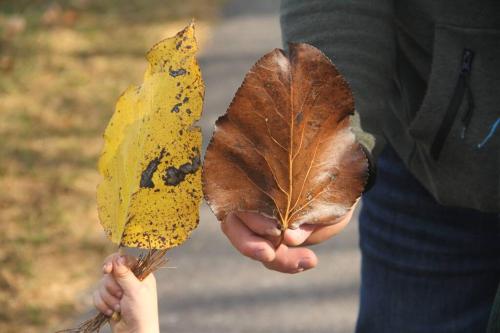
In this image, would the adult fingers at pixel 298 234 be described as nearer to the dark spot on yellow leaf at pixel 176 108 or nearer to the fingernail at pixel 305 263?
the fingernail at pixel 305 263

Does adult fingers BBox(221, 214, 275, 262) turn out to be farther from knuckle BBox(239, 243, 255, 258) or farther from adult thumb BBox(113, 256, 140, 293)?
adult thumb BBox(113, 256, 140, 293)

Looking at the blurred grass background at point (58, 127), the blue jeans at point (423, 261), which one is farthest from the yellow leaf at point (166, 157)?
the blurred grass background at point (58, 127)

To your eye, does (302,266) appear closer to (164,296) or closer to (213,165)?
(213,165)

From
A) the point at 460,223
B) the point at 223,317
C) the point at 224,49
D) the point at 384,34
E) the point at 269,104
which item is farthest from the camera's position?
the point at 224,49

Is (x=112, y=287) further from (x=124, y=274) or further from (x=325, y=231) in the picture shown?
(x=325, y=231)

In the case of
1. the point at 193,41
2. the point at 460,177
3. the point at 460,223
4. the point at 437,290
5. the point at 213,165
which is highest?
the point at 193,41

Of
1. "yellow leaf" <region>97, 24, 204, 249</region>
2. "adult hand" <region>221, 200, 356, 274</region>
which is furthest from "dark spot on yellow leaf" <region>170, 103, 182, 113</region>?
"adult hand" <region>221, 200, 356, 274</region>

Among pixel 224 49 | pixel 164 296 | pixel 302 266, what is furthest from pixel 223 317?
pixel 224 49
